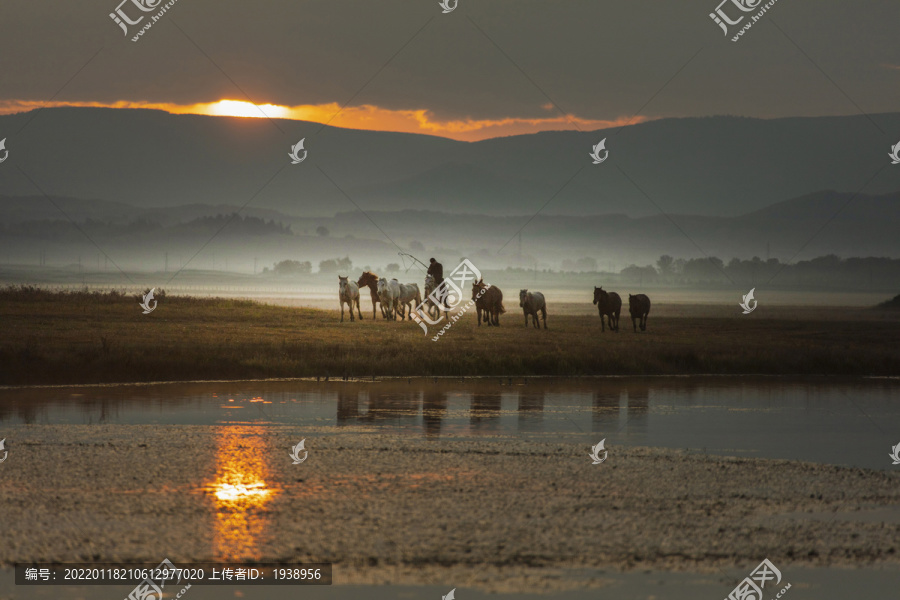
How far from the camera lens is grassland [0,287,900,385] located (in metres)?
27.2

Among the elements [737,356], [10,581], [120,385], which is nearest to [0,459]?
[10,581]

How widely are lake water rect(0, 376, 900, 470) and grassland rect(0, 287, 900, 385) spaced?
1512 millimetres

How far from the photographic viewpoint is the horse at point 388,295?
4559 centimetres

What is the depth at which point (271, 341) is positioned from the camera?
33.5m

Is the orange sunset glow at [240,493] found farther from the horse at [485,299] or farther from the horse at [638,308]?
the horse at [638,308]

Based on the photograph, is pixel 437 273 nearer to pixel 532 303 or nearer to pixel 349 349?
pixel 532 303

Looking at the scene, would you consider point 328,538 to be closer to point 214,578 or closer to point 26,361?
point 214,578

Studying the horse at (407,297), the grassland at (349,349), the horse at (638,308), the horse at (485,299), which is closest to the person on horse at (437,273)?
the grassland at (349,349)

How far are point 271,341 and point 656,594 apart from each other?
85.3 ft

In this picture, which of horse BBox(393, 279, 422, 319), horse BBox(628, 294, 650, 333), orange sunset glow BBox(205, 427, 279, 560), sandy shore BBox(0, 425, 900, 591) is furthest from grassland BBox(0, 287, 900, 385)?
sandy shore BBox(0, 425, 900, 591)

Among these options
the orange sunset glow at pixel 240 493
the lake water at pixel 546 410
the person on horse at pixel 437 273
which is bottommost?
the orange sunset glow at pixel 240 493

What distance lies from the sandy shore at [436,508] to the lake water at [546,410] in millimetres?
1913

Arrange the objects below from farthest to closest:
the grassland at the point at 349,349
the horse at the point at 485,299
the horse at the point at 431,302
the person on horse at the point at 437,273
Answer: the horse at the point at 485,299 < the horse at the point at 431,302 < the person on horse at the point at 437,273 < the grassland at the point at 349,349

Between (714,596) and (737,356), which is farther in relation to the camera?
(737,356)
